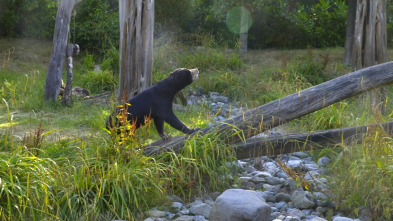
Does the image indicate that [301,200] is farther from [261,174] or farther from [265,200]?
[261,174]

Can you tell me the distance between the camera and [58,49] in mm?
10555

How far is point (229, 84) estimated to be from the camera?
39.9 ft

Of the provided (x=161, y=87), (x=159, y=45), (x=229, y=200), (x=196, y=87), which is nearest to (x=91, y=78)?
(x=196, y=87)

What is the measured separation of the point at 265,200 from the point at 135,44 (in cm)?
379

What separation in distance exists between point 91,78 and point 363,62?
18.9 ft

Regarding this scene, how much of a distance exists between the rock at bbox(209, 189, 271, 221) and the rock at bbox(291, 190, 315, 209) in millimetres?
833

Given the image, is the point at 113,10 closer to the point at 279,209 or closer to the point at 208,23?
the point at 208,23

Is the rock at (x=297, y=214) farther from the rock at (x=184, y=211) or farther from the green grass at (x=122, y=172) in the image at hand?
the rock at (x=184, y=211)

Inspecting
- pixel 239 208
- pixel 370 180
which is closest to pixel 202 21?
pixel 370 180

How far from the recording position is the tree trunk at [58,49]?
411 inches

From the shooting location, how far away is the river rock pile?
5.02 meters

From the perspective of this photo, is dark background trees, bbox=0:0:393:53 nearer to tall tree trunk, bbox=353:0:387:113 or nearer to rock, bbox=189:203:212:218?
tall tree trunk, bbox=353:0:387:113

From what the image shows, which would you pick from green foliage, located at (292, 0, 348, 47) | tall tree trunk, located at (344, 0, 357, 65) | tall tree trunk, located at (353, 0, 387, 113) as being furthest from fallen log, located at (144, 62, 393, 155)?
green foliage, located at (292, 0, 348, 47)

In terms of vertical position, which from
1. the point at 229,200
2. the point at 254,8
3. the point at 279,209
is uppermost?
the point at 254,8
